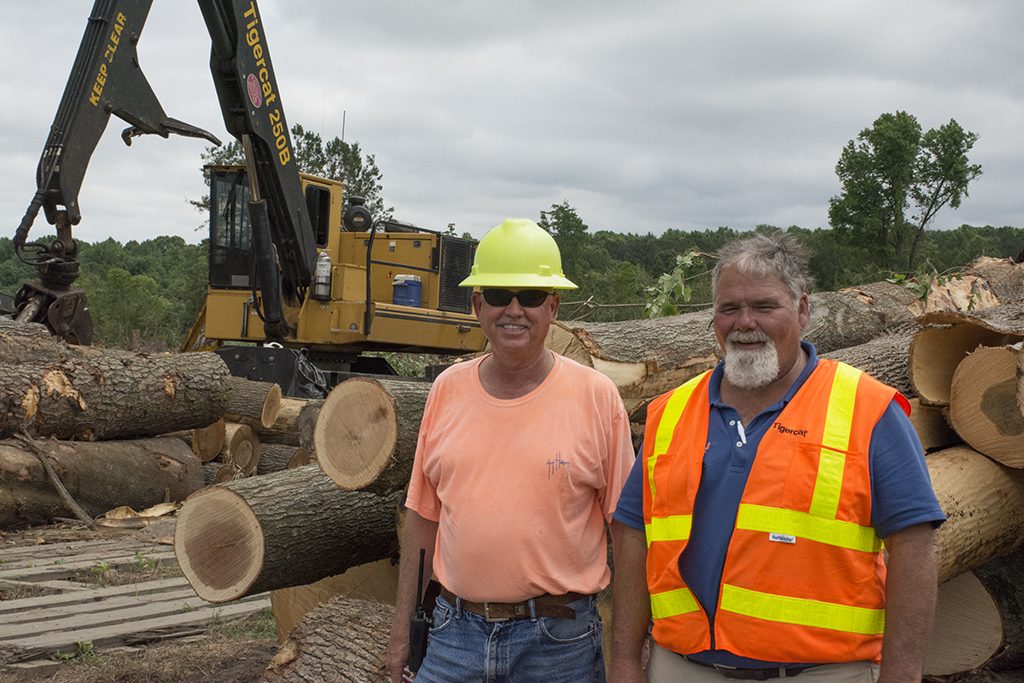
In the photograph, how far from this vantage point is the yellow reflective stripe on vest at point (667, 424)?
8.30 feet

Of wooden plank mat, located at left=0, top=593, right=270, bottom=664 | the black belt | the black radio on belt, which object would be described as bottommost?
wooden plank mat, located at left=0, top=593, right=270, bottom=664

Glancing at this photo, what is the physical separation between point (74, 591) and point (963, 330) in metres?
5.08

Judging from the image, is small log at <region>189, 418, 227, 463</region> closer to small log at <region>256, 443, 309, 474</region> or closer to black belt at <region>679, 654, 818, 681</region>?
small log at <region>256, 443, 309, 474</region>

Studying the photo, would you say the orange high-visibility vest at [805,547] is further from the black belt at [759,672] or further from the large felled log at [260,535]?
the large felled log at [260,535]

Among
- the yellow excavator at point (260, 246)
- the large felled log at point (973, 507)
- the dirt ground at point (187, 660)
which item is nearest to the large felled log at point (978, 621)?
the large felled log at point (973, 507)

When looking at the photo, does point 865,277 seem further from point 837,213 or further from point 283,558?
point 283,558

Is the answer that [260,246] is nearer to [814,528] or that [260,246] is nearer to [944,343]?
[944,343]

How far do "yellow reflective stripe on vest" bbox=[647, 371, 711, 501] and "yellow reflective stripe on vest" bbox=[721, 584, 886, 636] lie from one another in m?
0.35

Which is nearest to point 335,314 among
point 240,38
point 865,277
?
point 240,38

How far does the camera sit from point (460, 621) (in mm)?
2758

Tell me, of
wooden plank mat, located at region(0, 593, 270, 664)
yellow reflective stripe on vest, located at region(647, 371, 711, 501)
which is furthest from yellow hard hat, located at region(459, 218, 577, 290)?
wooden plank mat, located at region(0, 593, 270, 664)

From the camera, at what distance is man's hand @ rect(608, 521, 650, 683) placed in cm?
252

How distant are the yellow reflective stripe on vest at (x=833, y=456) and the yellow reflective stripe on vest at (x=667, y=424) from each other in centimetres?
36

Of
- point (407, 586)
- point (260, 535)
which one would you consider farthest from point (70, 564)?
point (407, 586)
